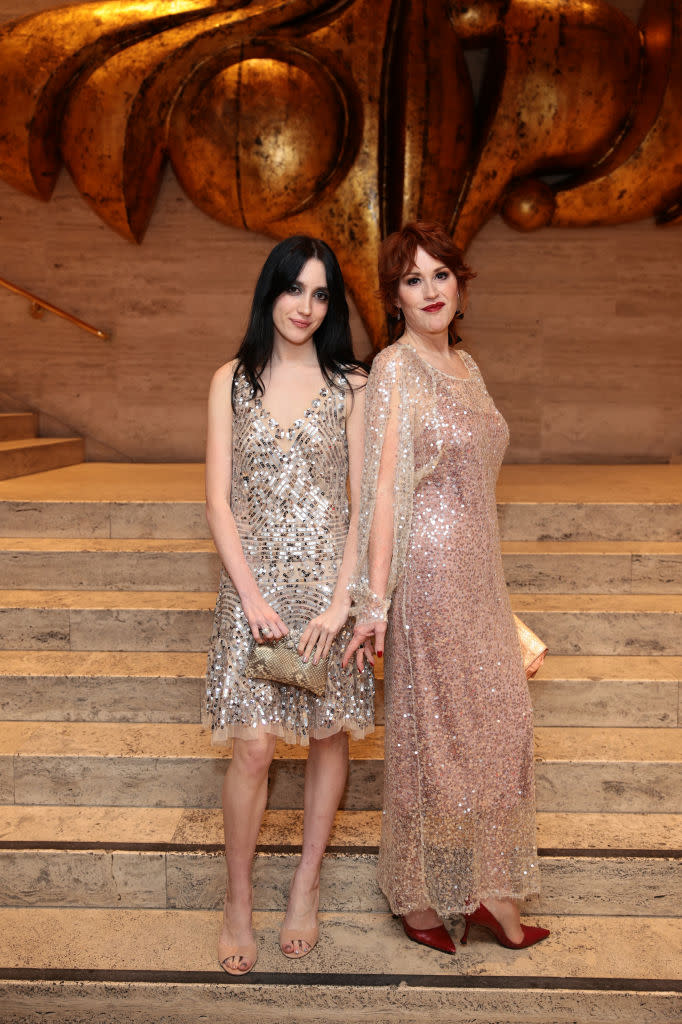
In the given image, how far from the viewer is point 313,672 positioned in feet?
7.16

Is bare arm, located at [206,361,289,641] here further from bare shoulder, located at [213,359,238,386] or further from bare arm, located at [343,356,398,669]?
bare arm, located at [343,356,398,669]

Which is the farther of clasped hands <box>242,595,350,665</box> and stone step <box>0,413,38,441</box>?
stone step <box>0,413,38,441</box>

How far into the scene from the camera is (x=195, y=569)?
3979 mm

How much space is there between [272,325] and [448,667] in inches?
37.1

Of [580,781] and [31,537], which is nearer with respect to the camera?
[580,781]

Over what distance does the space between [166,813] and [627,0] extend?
5424 mm

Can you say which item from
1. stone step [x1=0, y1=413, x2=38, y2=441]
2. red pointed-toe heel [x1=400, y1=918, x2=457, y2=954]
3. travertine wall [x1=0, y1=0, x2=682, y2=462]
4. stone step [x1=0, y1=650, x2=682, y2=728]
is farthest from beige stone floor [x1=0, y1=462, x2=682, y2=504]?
red pointed-toe heel [x1=400, y1=918, x2=457, y2=954]

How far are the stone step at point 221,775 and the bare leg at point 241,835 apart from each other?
633 millimetres

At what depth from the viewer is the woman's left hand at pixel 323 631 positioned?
2.20 metres

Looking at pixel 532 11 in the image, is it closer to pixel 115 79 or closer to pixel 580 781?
pixel 115 79

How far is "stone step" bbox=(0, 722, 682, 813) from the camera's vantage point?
9.77 feet

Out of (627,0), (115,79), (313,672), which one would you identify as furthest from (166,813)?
(627,0)

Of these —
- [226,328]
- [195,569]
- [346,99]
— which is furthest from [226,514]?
[226,328]

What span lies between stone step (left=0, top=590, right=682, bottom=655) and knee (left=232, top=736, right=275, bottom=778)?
1.38m
